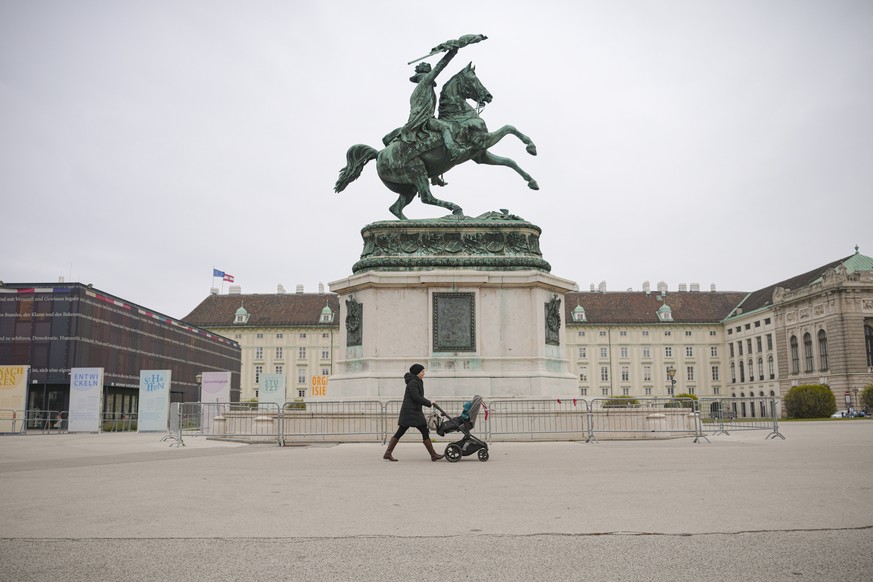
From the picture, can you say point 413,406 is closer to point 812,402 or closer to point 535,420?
point 535,420

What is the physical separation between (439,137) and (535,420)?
27.9 ft

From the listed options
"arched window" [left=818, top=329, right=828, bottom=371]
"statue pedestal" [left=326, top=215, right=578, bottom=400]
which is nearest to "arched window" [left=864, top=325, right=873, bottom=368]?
"arched window" [left=818, top=329, right=828, bottom=371]

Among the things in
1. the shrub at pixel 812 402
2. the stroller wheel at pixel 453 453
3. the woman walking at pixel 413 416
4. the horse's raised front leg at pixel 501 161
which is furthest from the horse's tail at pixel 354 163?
the shrub at pixel 812 402

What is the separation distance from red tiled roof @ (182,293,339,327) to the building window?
59.8m

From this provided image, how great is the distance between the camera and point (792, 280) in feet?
320

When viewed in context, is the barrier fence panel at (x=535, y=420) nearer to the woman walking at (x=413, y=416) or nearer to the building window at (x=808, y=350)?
the woman walking at (x=413, y=416)

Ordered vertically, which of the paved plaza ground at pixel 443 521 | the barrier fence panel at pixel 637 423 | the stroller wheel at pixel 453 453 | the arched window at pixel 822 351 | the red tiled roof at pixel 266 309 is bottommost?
the paved plaza ground at pixel 443 521

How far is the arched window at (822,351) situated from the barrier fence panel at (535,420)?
3011 inches

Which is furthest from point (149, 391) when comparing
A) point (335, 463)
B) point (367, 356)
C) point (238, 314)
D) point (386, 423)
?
point (238, 314)

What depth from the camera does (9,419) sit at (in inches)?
1091

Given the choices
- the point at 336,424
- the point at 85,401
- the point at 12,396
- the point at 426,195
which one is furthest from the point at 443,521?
the point at 85,401

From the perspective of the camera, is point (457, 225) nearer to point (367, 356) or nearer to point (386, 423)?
point (367, 356)

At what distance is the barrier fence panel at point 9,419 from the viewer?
90.8 feet

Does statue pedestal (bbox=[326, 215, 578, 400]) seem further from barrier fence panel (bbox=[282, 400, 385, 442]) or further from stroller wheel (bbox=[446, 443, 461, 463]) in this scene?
stroller wheel (bbox=[446, 443, 461, 463])
